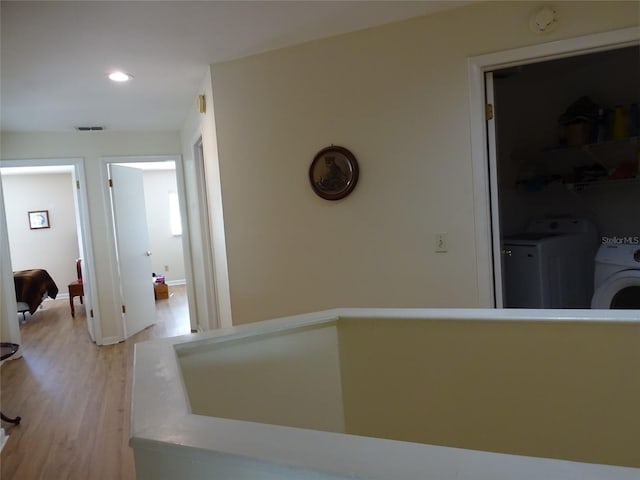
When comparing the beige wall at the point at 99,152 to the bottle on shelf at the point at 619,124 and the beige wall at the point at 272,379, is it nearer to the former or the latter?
the beige wall at the point at 272,379

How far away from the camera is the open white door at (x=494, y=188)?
2170 millimetres

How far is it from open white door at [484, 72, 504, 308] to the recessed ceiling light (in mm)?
2173

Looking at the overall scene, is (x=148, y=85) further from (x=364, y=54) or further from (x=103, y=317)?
(x=103, y=317)

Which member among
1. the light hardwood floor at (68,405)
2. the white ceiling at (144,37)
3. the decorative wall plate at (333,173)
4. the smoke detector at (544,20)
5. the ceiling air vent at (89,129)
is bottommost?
the light hardwood floor at (68,405)

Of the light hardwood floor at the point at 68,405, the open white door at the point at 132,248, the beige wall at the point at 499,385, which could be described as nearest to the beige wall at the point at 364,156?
the beige wall at the point at 499,385

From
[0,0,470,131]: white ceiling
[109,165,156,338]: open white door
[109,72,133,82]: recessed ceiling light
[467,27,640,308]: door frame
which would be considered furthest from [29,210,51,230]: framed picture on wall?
[467,27,640,308]: door frame

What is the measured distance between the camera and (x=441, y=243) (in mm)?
2266

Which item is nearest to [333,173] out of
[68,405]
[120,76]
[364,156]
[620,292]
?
[364,156]

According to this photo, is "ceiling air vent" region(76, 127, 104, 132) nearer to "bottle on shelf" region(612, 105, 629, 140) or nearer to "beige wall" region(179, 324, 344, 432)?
"beige wall" region(179, 324, 344, 432)

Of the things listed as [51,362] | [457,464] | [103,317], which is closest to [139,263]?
[103,317]

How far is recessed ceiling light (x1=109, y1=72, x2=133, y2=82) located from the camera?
2698mm

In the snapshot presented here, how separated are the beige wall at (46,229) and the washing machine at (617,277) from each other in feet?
24.0

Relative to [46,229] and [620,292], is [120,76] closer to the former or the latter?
[620,292]

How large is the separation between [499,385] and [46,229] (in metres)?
7.73
